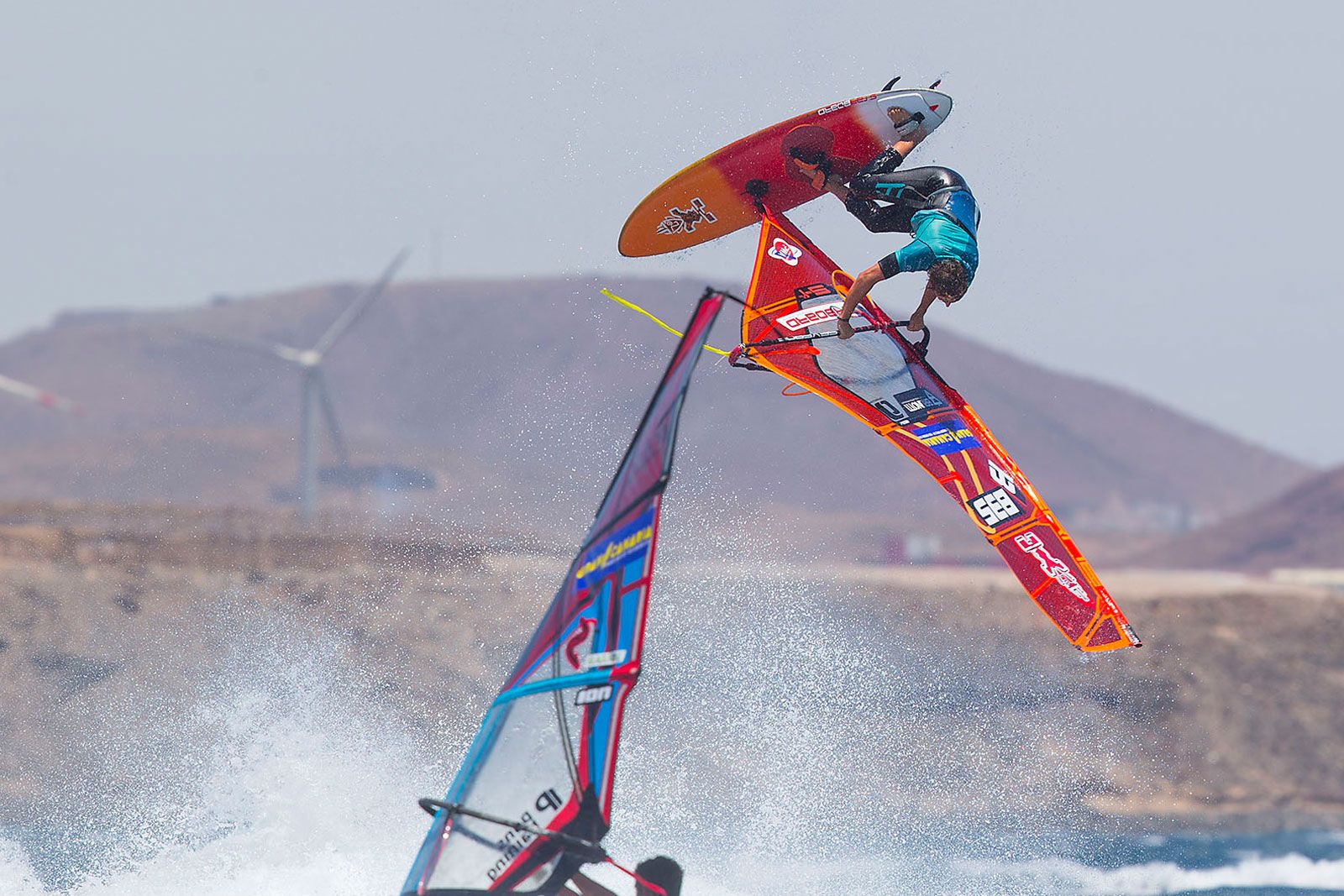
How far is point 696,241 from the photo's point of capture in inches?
659

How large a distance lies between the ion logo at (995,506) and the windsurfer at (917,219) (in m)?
1.81

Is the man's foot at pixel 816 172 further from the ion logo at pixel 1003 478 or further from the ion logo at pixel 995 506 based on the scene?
the ion logo at pixel 995 506

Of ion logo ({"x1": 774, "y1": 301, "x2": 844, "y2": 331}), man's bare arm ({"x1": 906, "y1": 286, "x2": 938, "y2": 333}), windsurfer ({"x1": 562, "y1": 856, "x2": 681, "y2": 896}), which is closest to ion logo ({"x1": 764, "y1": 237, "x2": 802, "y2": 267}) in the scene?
ion logo ({"x1": 774, "y1": 301, "x2": 844, "y2": 331})

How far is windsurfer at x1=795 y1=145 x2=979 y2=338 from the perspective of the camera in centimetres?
1394

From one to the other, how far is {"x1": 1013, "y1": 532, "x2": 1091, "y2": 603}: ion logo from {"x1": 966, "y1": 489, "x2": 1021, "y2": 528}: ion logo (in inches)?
11.1

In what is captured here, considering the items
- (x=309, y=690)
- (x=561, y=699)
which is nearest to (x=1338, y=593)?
(x=309, y=690)

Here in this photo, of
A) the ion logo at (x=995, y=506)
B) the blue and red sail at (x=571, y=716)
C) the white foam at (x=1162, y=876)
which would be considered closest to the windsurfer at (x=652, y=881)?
the blue and red sail at (x=571, y=716)

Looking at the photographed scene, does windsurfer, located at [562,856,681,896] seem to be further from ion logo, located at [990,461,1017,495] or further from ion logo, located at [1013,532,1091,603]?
ion logo, located at [990,461,1017,495]

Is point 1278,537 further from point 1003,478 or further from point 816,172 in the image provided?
point 816,172

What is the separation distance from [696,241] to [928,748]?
88.9ft

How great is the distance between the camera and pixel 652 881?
11.3m

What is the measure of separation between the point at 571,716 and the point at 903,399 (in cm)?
598

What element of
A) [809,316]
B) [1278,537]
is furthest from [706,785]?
[1278,537]

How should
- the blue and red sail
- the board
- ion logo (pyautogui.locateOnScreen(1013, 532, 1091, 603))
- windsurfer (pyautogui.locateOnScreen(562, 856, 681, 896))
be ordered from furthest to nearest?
the board < ion logo (pyautogui.locateOnScreen(1013, 532, 1091, 603)) < windsurfer (pyautogui.locateOnScreen(562, 856, 681, 896)) < the blue and red sail
